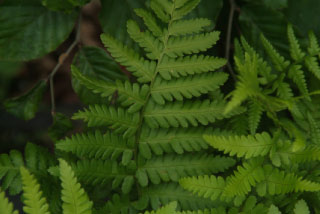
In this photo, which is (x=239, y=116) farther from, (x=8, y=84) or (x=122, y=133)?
(x=8, y=84)

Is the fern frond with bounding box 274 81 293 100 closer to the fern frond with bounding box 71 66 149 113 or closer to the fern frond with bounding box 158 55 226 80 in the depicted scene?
the fern frond with bounding box 158 55 226 80

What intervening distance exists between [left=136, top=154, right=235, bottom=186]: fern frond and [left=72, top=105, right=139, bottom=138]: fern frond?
13cm

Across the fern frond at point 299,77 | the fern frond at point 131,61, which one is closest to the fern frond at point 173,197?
the fern frond at point 131,61

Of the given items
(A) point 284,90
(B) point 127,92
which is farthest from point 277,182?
(B) point 127,92

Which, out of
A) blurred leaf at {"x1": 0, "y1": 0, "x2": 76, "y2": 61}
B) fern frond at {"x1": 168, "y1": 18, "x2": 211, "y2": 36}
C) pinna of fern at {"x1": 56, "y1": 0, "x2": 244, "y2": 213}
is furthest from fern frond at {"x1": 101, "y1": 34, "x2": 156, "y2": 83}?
blurred leaf at {"x1": 0, "y1": 0, "x2": 76, "y2": 61}

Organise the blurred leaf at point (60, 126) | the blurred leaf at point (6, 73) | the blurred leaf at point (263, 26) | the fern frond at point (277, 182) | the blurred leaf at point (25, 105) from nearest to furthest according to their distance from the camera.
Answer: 1. the fern frond at point (277, 182)
2. the blurred leaf at point (60, 126)
3. the blurred leaf at point (263, 26)
4. the blurred leaf at point (25, 105)
5. the blurred leaf at point (6, 73)

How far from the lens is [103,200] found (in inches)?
47.0

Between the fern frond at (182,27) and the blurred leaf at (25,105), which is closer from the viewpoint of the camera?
the fern frond at (182,27)

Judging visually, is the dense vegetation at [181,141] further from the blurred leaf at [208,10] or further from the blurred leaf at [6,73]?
the blurred leaf at [6,73]

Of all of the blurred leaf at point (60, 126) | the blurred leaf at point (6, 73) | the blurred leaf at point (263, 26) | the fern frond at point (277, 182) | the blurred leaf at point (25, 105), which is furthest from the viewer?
the blurred leaf at point (6, 73)

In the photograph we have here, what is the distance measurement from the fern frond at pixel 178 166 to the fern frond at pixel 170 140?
0.12ft

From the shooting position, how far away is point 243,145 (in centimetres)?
95

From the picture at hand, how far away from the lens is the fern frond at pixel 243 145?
0.93 metres

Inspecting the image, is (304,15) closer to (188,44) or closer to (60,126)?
(188,44)
